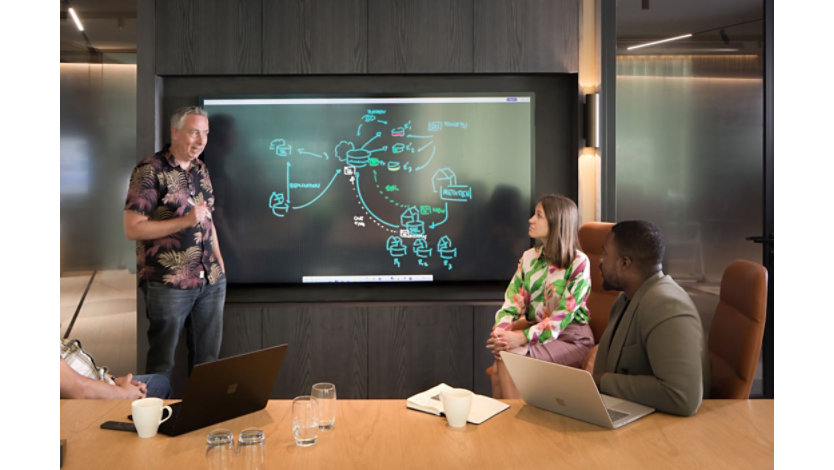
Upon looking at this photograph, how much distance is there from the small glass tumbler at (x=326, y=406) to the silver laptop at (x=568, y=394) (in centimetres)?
46

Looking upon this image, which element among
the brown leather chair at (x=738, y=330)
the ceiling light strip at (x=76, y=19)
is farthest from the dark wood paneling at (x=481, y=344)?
the ceiling light strip at (x=76, y=19)

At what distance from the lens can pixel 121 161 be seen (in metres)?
3.83

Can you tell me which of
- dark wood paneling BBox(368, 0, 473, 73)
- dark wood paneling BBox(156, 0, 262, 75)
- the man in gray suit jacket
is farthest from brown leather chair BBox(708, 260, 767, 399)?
dark wood paneling BBox(156, 0, 262, 75)

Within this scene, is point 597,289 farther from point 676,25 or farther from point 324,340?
point 676,25

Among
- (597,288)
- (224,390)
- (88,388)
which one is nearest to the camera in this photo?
(224,390)

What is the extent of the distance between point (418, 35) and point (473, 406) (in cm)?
272

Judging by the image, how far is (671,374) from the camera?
5.22 feet

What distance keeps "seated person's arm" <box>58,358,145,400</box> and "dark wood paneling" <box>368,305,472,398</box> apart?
173 cm

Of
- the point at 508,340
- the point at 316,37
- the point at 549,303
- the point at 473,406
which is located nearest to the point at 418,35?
the point at 316,37

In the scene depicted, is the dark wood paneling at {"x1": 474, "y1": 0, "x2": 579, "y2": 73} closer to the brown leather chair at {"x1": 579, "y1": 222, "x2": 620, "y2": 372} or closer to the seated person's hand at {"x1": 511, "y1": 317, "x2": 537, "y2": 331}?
the brown leather chair at {"x1": 579, "y1": 222, "x2": 620, "y2": 372}

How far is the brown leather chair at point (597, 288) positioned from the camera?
3070 mm

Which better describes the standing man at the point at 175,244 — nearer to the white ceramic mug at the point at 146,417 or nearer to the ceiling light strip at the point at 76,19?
the ceiling light strip at the point at 76,19

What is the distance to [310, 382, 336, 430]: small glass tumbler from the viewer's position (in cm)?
154

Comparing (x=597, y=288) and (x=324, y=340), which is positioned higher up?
(x=597, y=288)
